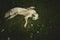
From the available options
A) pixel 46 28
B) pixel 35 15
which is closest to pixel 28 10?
pixel 35 15

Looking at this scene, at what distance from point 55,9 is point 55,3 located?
4 cm

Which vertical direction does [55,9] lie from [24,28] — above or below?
above

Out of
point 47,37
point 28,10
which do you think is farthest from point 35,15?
point 47,37

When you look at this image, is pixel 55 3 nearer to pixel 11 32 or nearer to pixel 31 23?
pixel 31 23

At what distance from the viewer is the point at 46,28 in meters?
0.90

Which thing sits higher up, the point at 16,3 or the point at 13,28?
the point at 16,3

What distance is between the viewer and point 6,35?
0.90 m

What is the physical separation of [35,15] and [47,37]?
0.51ft

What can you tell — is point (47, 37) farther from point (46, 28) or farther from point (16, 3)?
point (16, 3)

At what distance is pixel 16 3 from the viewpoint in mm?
913

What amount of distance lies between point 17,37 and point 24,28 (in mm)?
71

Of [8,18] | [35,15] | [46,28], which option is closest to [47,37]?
[46,28]

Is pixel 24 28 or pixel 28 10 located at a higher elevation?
pixel 28 10

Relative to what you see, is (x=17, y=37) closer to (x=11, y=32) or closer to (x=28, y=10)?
(x=11, y=32)
